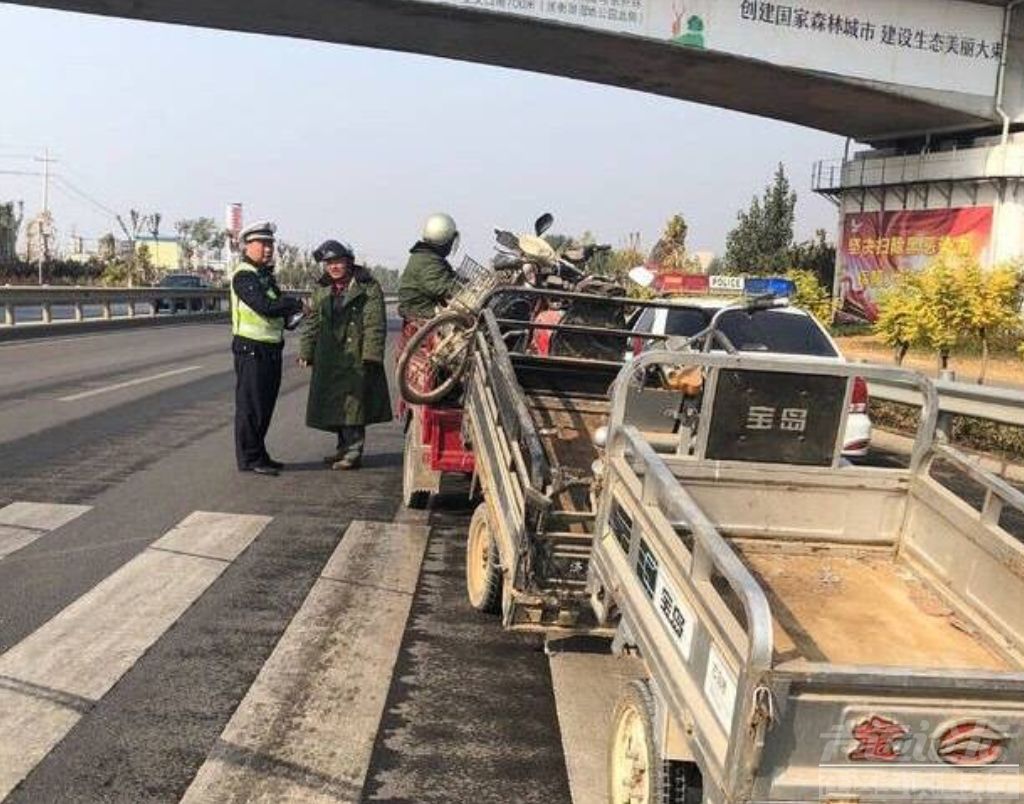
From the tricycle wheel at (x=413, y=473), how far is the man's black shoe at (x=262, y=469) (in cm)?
132

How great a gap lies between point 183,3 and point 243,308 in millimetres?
29066

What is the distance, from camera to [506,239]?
7.86 metres

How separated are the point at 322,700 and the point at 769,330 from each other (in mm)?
6114

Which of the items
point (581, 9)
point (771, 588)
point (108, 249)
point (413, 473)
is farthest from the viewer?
point (108, 249)

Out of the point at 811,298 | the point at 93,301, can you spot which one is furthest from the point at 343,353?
the point at 93,301

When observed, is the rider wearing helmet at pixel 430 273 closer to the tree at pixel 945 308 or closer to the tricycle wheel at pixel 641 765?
the tricycle wheel at pixel 641 765

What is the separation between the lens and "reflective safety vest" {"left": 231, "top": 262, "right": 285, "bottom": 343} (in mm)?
8258

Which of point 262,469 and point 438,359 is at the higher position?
point 438,359

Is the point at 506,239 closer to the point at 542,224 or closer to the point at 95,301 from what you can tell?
the point at 542,224

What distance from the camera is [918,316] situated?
634 inches

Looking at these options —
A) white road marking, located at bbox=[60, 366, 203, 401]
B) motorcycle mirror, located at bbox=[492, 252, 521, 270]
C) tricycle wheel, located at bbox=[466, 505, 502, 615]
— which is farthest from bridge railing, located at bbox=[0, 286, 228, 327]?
tricycle wheel, located at bbox=[466, 505, 502, 615]

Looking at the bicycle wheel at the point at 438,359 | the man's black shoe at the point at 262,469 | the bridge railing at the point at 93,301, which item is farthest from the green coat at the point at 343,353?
the bridge railing at the point at 93,301

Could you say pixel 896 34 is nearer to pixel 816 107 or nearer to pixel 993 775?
pixel 816 107

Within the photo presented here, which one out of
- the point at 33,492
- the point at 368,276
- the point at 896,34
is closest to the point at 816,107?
the point at 896,34
